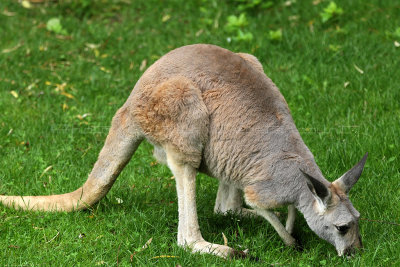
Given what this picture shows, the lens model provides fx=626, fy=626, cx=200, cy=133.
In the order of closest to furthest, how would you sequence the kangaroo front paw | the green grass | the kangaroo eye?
the kangaroo eye < the kangaroo front paw < the green grass

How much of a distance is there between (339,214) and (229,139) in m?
0.90

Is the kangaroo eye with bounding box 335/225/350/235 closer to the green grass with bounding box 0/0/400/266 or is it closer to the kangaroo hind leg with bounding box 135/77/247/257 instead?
the green grass with bounding box 0/0/400/266

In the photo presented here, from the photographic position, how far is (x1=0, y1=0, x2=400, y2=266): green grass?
4375 millimetres

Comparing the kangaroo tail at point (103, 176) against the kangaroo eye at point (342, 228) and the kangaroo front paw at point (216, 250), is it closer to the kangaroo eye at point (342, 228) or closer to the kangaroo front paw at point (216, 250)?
the kangaroo front paw at point (216, 250)

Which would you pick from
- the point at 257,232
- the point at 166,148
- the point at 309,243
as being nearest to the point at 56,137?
the point at 166,148

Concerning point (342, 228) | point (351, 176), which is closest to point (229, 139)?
point (351, 176)

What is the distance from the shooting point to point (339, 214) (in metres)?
4.07

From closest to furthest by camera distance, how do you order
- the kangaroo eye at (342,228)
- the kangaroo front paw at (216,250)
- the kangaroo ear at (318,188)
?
the kangaroo ear at (318,188) → the kangaroo eye at (342,228) → the kangaroo front paw at (216,250)

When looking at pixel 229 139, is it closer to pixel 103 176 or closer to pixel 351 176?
pixel 351 176

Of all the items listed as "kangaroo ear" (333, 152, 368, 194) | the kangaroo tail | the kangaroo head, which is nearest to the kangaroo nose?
the kangaroo head

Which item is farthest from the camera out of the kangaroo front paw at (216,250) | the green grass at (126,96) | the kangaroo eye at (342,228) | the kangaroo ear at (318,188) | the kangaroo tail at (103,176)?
the kangaroo tail at (103,176)

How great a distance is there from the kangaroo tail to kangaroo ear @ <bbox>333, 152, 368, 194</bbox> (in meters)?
1.46

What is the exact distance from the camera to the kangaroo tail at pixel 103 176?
4.60 m

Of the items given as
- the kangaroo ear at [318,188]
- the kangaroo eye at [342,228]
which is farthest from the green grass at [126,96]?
the kangaroo ear at [318,188]
